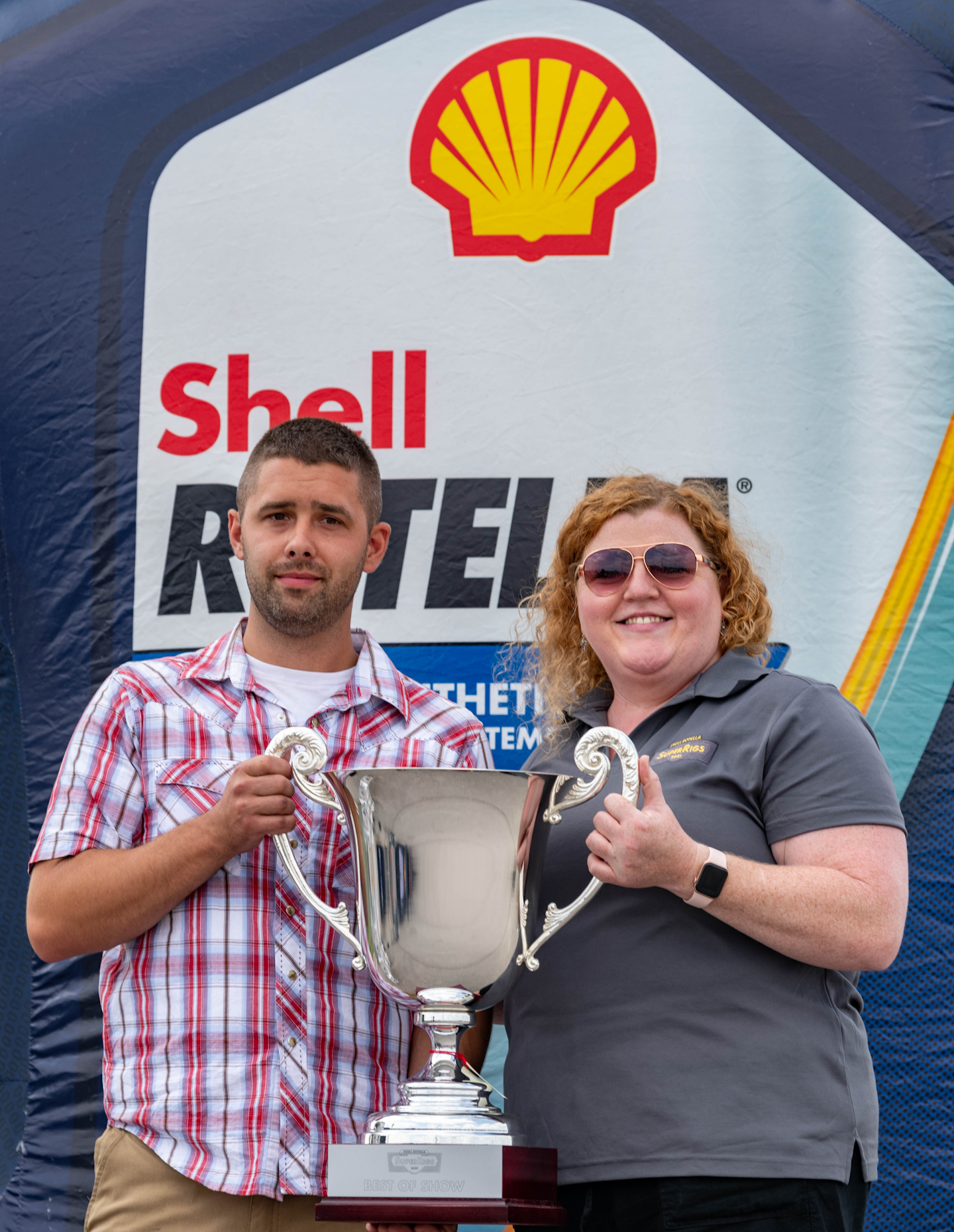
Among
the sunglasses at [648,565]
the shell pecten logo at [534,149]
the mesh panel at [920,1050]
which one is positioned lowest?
the mesh panel at [920,1050]

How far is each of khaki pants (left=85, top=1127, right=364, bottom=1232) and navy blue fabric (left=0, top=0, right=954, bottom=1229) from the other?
2.90 ft

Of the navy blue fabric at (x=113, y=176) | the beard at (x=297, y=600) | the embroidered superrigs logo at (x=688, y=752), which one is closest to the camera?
the embroidered superrigs logo at (x=688, y=752)

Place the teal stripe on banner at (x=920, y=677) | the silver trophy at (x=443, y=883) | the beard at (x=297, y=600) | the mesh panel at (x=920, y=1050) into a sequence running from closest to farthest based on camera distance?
the silver trophy at (x=443, y=883) < the beard at (x=297, y=600) < the mesh panel at (x=920, y=1050) < the teal stripe on banner at (x=920, y=677)

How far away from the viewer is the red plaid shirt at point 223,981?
1.60 m

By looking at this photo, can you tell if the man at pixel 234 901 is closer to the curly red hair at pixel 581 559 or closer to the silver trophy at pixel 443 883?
the silver trophy at pixel 443 883

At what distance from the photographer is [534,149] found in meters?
2.58

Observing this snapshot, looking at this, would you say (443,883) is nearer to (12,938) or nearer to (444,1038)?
(444,1038)

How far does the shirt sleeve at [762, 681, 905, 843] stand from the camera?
1453 mm

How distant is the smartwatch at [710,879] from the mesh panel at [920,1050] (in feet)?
3.80

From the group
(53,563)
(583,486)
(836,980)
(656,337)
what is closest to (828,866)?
(836,980)

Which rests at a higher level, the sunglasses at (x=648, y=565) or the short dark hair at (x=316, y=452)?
the short dark hair at (x=316, y=452)

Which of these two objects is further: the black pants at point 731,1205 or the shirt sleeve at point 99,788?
the shirt sleeve at point 99,788

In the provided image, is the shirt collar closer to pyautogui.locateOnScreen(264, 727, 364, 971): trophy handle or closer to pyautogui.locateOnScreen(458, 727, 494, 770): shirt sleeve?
pyautogui.locateOnScreen(458, 727, 494, 770): shirt sleeve

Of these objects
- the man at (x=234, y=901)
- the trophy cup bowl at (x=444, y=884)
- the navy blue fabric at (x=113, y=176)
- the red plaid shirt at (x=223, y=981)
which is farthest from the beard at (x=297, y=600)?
the navy blue fabric at (x=113, y=176)
